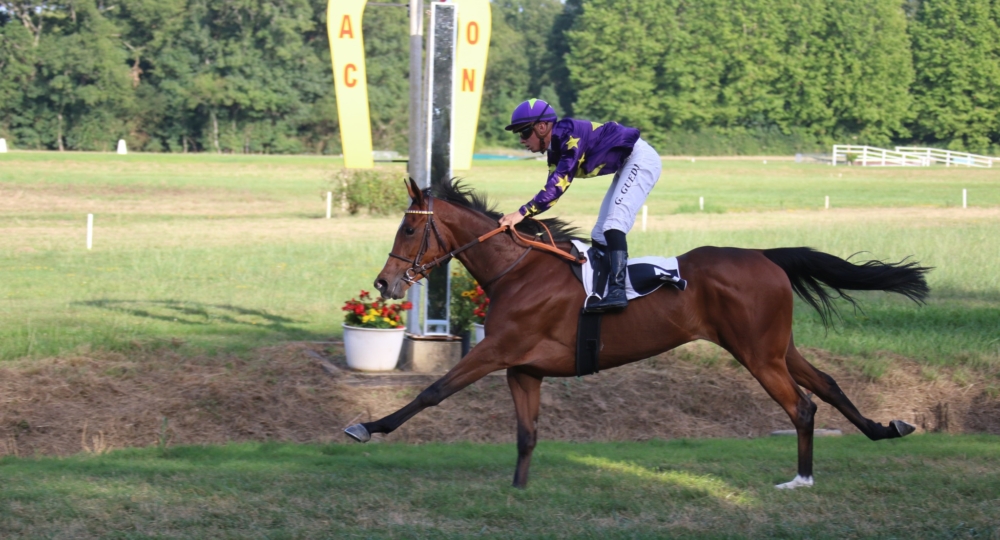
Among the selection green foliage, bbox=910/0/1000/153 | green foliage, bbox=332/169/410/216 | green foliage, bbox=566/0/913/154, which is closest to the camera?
green foliage, bbox=332/169/410/216

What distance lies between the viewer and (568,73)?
282 ft

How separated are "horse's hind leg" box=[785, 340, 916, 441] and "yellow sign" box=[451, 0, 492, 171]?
16.0 ft

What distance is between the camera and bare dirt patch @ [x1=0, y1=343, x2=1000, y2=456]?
876 cm

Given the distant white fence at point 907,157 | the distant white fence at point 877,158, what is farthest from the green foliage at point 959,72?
the distant white fence at point 877,158

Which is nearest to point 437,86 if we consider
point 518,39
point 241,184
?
point 241,184

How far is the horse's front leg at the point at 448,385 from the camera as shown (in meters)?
6.23

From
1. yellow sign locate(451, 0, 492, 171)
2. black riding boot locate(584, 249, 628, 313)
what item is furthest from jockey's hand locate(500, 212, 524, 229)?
yellow sign locate(451, 0, 492, 171)

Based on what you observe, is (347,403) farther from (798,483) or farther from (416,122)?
(798,483)

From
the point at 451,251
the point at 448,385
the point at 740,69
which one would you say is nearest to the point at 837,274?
the point at 451,251

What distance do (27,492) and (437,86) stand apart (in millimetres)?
6248

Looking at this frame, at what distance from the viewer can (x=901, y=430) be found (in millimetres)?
7250

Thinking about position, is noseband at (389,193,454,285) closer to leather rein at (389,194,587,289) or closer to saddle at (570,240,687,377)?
leather rein at (389,194,587,289)

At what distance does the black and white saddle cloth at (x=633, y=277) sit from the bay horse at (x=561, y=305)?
61 millimetres

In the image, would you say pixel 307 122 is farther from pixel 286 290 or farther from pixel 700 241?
pixel 286 290
